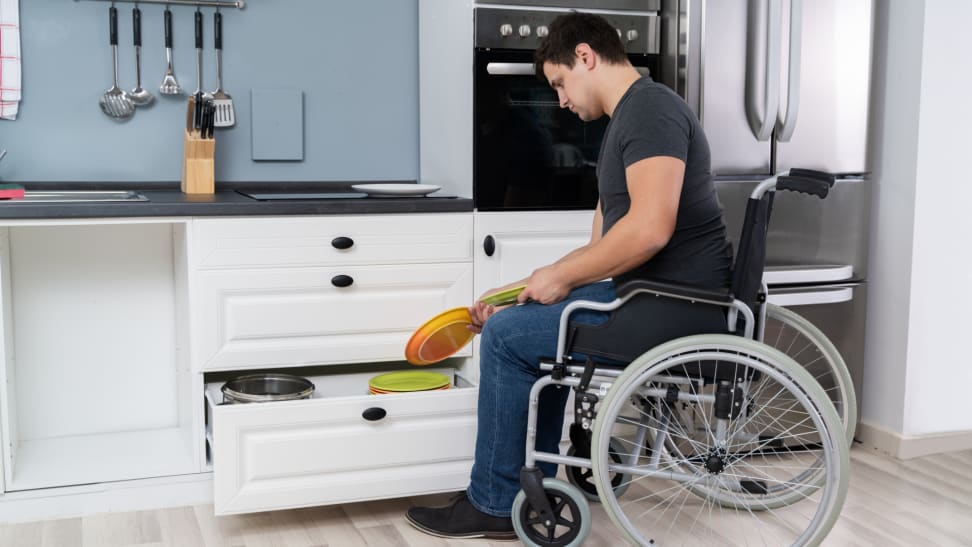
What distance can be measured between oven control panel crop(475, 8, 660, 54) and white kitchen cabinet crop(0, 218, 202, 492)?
3.04 ft

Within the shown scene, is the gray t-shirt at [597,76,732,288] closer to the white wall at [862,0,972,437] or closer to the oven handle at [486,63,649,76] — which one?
the oven handle at [486,63,649,76]

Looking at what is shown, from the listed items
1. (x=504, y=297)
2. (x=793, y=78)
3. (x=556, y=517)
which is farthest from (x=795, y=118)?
(x=556, y=517)

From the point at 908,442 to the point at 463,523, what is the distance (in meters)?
1.43

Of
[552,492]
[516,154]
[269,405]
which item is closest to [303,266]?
[269,405]

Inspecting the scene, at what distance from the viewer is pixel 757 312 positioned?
6.72 feet

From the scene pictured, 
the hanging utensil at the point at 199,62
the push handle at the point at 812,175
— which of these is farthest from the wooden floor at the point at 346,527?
the hanging utensil at the point at 199,62

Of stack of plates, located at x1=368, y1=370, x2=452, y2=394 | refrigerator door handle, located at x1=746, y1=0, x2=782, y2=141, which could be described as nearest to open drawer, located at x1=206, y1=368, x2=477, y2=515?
stack of plates, located at x1=368, y1=370, x2=452, y2=394

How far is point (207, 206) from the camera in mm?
2277

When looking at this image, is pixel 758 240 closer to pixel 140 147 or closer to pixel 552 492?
pixel 552 492

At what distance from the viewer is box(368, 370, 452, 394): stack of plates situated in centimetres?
239

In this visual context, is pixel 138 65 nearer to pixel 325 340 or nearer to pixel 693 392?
pixel 325 340

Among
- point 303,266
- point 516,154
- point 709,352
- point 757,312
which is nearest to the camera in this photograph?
point 709,352

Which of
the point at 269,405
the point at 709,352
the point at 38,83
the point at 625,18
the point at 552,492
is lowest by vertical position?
the point at 552,492

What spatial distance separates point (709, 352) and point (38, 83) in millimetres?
1887
